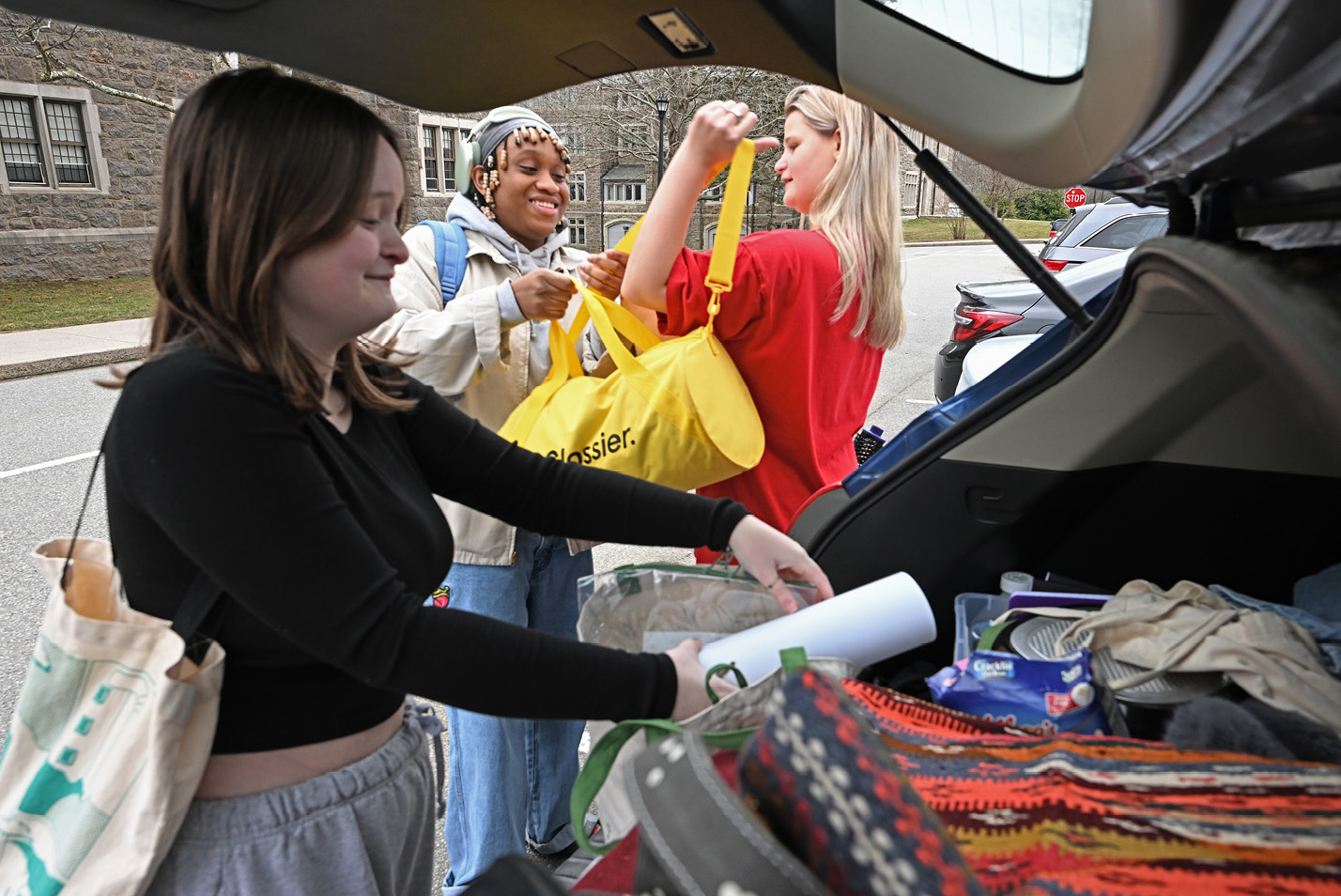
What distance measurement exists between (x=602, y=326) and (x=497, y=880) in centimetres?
148

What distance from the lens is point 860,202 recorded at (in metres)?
2.26

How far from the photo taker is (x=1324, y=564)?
54.6 inches

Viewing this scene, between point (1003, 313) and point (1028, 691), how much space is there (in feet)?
19.6

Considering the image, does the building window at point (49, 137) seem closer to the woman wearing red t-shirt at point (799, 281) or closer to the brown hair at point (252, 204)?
the woman wearing red t-shirt at point (799, 281)

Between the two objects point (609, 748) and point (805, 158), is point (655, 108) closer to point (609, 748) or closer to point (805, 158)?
point (805, 158)

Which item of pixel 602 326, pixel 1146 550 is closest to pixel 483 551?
pixel 602 326

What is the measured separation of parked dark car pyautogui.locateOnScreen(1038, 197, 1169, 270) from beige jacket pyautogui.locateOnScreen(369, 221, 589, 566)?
8.75 m

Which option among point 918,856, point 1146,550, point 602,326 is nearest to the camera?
point 918,856

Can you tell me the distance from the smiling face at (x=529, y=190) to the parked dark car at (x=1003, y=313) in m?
4.40

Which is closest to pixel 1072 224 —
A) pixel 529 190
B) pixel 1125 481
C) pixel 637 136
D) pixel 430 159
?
pixel 529 190

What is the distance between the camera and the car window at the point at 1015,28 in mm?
907

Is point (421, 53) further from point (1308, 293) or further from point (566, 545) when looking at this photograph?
point (566, 545)

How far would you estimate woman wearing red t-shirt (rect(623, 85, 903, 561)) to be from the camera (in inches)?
82.5

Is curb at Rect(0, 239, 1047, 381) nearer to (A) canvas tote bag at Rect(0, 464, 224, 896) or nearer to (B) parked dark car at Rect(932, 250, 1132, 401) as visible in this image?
(B) parked dark car at Rect(932, 250, 1132, 401)
